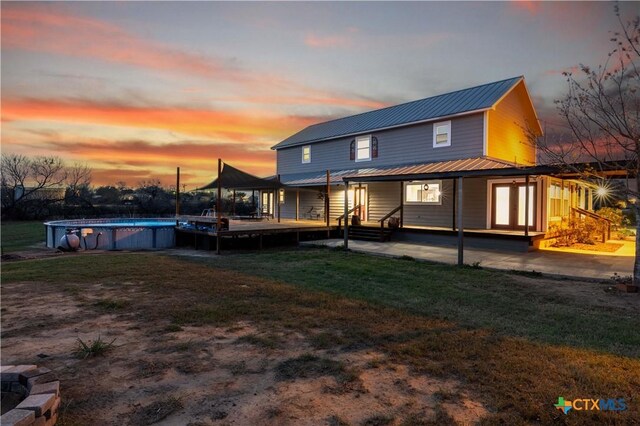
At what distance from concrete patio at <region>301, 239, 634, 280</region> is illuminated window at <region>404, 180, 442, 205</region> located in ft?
10.1

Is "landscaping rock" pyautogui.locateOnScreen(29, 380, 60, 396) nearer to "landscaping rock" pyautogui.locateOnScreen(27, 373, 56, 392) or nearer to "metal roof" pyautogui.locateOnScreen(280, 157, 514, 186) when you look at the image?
"landscaping rock" pyautogui.locateOnScreen(27, 373, 56, 392)

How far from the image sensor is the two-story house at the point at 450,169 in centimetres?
1424

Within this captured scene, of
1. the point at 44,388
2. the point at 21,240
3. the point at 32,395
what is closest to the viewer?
the point at 32,395

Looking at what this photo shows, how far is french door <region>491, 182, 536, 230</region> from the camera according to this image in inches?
575

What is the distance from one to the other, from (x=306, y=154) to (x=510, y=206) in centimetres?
1295

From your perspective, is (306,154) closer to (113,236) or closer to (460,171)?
(113,236)

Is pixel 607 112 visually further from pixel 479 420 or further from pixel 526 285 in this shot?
pixel 479 420

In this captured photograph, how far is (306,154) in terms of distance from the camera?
24.0 m

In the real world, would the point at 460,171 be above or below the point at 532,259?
above

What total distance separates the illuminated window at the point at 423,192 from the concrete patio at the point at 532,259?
307 cm

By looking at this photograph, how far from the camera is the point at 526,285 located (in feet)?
25.9

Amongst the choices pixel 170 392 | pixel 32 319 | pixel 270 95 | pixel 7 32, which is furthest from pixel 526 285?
pixel 270 95

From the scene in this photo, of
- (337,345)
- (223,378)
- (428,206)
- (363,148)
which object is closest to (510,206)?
(428,206)

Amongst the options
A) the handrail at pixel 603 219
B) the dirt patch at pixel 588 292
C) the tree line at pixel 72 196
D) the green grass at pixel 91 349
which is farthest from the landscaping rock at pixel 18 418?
the tree line at pixel 72 196
